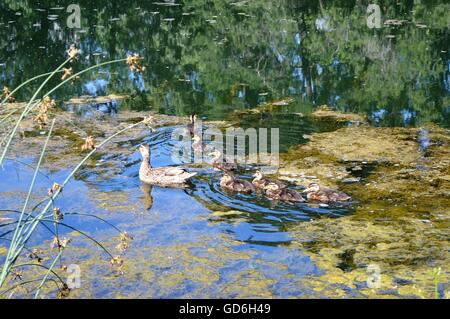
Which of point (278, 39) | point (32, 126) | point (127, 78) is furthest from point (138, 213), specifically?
point (278, 39)

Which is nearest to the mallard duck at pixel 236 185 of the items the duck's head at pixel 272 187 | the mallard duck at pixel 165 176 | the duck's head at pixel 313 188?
the duck's head at pixel 272 187

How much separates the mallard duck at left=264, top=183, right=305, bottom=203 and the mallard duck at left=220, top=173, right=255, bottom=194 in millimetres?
301

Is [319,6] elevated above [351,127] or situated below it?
above

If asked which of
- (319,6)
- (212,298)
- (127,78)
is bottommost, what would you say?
(212,298)

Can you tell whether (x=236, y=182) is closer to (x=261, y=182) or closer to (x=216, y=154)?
(x=261, y=182)

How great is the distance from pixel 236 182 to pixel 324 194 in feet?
3.24

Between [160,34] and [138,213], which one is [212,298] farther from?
[160,34]

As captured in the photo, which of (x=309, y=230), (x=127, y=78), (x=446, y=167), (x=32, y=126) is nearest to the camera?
(x=309, y=230)

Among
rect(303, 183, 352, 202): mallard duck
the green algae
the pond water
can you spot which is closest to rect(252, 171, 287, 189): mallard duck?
the pond water

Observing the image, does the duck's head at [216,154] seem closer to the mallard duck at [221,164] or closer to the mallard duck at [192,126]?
the mallard duck at [221,164]

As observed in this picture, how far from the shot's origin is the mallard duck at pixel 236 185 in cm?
714

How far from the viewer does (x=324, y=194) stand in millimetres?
6691
